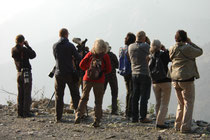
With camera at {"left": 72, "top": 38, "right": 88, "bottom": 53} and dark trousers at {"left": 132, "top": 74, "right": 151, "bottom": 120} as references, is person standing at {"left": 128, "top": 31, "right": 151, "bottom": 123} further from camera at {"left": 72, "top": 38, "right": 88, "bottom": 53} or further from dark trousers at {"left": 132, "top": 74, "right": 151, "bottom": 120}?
camera at {"left": 72, "top": 38, "right": 88, "bottom": 53}

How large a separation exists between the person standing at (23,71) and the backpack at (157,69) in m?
3.86

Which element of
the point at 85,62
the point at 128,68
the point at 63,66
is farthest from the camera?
the point at 128,68

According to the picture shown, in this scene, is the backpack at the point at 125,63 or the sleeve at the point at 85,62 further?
the backpack at the point at 125,63

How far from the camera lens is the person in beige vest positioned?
6.38m

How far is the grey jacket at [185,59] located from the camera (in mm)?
6328

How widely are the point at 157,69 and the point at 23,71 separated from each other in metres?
4.33

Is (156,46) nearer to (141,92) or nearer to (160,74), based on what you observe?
(160,74)

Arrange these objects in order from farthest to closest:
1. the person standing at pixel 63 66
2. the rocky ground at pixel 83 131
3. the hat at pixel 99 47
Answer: the person standing at pixel 63 66 → the hat at pixel 99 47 → the rocky ground at pixel 83 131

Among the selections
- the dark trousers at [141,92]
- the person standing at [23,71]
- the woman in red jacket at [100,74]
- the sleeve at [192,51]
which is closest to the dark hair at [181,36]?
the sleeve at [192,51]

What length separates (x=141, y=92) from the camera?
25.2ft

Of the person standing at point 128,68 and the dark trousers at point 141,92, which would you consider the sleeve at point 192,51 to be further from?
the person standing at point 128,68

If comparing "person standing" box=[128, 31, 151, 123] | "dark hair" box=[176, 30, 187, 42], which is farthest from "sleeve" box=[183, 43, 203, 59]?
"person standing" box=[128, 31, 151, 123]

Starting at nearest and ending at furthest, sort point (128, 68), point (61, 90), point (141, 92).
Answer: point (141, 92) → point (61, 90) → point (128, 68)

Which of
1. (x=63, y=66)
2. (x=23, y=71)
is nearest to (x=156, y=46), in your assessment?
(x=63, y=66)
